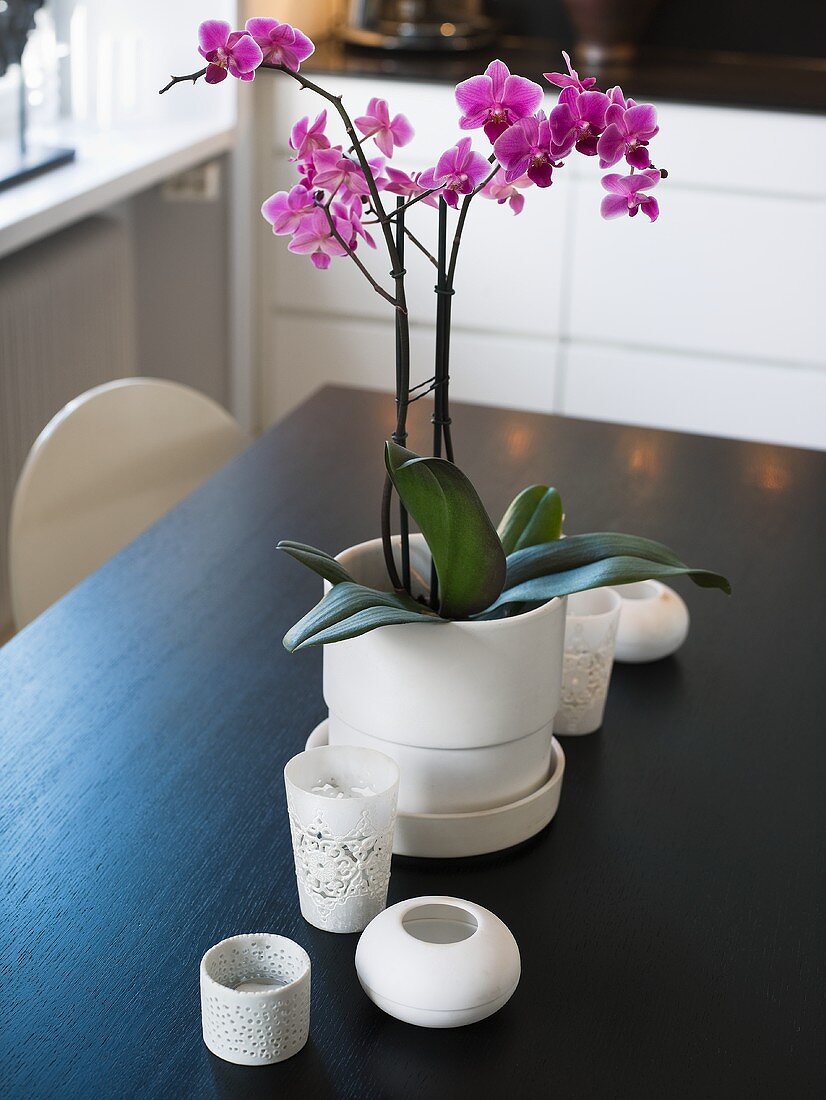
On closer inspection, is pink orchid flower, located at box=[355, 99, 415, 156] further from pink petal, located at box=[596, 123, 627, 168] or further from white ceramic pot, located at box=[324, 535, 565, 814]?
white ceramic pot, located at box=[324, 535, 565, 814]

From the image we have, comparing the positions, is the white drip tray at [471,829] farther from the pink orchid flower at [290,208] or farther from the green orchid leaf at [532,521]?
the pink orchid flower at [290,208]

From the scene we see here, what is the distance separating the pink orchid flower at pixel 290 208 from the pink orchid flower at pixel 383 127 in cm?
6

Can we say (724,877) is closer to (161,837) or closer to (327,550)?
(161,837)

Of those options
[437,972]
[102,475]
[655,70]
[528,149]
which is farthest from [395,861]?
[655,70]

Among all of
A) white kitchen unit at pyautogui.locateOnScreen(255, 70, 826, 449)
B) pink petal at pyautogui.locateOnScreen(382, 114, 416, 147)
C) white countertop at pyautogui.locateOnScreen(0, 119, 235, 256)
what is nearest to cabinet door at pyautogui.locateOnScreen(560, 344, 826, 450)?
white kitchen unit at pyautogui.locateOnScreen(255, 70, 826, 449)

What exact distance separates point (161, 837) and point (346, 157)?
1.44 feet

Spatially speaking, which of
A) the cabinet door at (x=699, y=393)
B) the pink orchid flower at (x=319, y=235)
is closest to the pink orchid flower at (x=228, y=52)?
the pink orchid flower at (x=319, y=235)

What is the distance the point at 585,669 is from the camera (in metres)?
0.95

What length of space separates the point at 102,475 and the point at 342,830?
904mm

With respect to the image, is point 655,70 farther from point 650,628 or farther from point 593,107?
point 593,107

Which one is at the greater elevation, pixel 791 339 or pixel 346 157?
pixel 346 157

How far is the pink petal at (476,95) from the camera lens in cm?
69

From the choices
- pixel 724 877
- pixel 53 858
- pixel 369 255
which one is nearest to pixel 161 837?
pixel 53 858

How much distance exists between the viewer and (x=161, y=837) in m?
0.85
